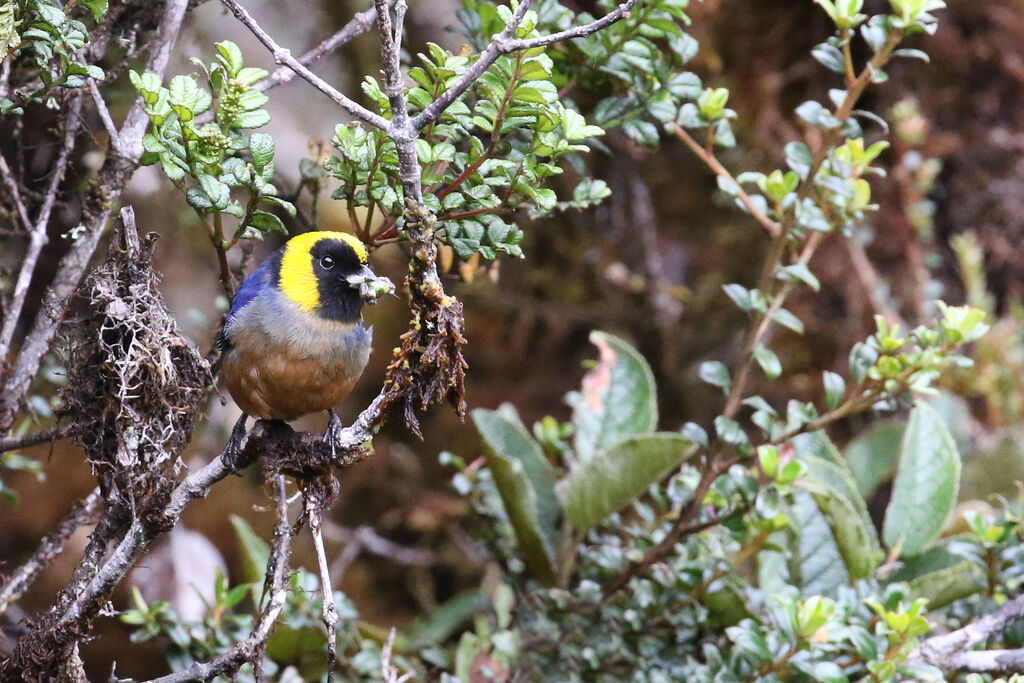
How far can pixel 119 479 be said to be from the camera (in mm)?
1525

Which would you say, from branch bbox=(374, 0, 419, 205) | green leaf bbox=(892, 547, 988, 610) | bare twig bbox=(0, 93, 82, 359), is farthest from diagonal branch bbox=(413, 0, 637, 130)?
green leaf bbox=(892, 547, 988, 610)

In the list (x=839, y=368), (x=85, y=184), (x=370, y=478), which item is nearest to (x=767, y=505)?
(x=85, y=184)


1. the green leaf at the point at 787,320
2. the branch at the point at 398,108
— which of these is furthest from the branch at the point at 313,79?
the green leaf at the point at 787,320

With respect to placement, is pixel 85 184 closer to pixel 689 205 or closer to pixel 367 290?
pixel 367 290

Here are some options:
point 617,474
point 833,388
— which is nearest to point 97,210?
Answer: point 617,474

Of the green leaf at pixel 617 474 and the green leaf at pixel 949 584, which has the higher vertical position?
the green leaf at pixel 617 474

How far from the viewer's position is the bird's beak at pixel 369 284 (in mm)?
1751

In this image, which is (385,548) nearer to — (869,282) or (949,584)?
(869,282)

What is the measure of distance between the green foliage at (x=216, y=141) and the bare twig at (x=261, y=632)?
47cm

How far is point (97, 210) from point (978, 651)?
74.1 inches

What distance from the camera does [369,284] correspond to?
1787 millimetres

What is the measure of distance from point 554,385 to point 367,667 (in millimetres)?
1924

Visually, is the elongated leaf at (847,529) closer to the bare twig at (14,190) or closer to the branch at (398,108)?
the branch at (398,108)

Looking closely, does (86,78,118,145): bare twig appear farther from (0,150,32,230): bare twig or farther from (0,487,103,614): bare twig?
(0,487,103,614): bare twig
